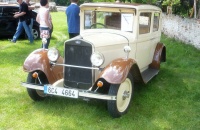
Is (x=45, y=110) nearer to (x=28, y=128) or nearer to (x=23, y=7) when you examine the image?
(x=28, y=128)

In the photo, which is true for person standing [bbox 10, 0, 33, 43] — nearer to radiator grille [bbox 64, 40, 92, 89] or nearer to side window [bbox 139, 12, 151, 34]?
side window [bbox 139, 12, 151, 34]

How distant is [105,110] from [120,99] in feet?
1.28

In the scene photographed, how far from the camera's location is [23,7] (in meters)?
9.52

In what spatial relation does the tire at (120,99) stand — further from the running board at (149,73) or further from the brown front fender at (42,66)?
the brown front fender at (42,66)

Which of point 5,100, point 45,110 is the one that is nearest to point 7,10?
point 5,100

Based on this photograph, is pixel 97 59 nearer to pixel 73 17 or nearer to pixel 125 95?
pixel 125 95

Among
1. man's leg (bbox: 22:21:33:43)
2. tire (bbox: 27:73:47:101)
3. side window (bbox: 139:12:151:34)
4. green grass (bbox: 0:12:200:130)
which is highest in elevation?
side window (bbox: 139:12:151:34)

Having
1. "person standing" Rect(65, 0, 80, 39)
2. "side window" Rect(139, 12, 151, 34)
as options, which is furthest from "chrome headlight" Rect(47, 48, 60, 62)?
"person standing" Rect(65, 0, 80, 39)

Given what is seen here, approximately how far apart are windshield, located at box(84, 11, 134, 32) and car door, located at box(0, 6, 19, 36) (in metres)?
5.90

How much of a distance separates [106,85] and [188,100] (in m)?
1.69

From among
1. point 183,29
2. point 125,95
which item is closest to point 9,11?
point 183,29

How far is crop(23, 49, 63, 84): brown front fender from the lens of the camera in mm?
4559

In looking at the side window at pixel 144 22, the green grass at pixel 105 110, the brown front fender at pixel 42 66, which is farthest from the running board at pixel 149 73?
the brown front fender at pixel 42 66

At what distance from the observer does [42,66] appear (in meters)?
4.58
